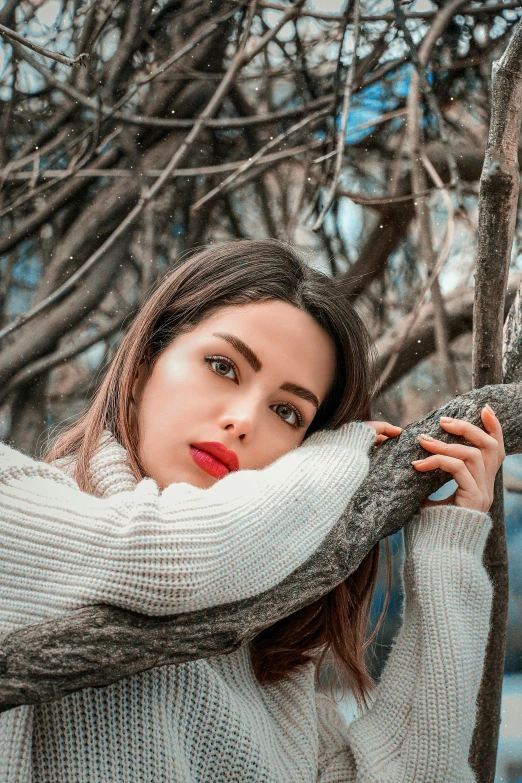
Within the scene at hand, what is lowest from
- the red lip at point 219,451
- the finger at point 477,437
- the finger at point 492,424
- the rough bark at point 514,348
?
the red lip at point 219,451

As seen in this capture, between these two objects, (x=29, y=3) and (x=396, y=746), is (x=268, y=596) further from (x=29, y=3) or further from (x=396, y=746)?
(x=29, y=3)

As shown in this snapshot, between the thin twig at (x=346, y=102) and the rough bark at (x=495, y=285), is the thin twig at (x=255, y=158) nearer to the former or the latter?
the thin twig at (x=346, y=102)

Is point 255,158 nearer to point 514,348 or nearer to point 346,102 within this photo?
point 346,102

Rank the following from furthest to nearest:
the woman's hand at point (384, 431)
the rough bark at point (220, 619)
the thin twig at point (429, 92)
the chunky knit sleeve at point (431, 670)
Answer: the thin twig at point (429, 92)
the woman's hand at point (384, 431)
the chunky knit sleeve at point (431, 670)
the rough bark at point (220, 619)

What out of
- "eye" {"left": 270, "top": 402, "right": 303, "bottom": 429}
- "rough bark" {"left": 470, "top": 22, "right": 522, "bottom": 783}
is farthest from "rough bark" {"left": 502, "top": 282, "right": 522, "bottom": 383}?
"eye" {"left": 270, "top": 402, "right": 303, "bottom": 429}

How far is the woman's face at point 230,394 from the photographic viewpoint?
0.58 meters

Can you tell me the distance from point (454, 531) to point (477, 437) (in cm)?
8

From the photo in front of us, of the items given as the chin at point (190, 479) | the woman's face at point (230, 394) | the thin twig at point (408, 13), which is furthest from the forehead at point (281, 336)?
the thin twig at point (408, 13)

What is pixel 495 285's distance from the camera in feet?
2.28

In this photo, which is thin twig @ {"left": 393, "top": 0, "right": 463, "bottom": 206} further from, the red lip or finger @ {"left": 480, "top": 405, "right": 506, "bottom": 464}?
the red lip

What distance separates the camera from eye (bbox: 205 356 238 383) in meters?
0.61

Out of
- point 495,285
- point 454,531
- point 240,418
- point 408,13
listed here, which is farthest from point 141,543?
point 408,13

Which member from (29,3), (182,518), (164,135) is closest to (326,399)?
(182,518)

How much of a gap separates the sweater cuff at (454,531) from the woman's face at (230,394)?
5.4 inches
